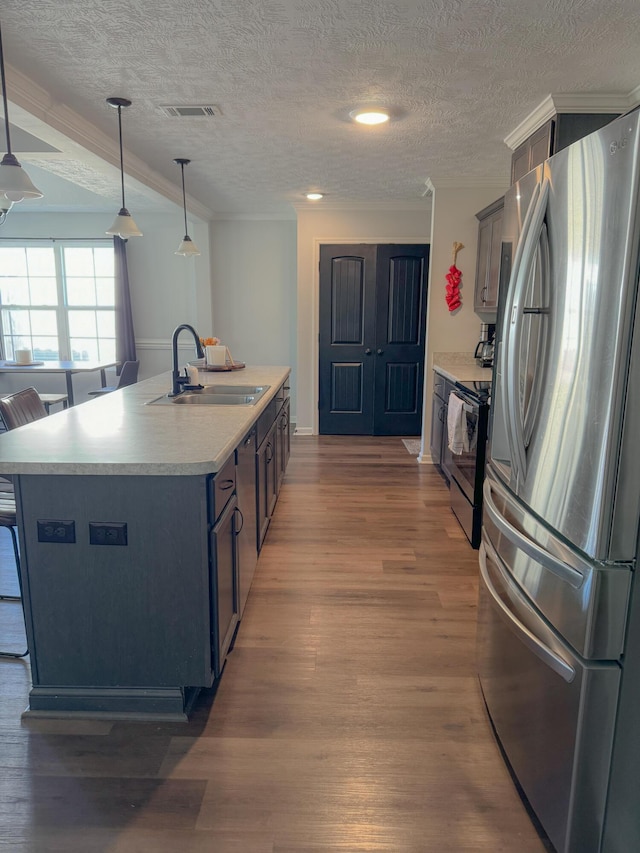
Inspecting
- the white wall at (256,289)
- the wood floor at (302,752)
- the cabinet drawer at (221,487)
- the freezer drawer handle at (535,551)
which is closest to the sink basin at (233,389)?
the wood floor at (302,752)

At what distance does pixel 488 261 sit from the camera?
177 inches

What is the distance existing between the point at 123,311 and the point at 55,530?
538cm

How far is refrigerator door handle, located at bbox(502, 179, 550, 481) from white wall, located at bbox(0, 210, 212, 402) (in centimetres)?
561

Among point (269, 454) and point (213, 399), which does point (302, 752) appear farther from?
point (213, 399)

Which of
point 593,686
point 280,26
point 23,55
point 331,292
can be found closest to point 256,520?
point 593,686

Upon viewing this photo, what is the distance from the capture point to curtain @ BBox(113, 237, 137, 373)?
6594mm

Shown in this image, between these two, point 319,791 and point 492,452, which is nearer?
point 319,791

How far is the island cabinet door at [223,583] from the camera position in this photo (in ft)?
6.22

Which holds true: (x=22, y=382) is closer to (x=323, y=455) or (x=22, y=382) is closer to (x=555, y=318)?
(x=323, y=455)

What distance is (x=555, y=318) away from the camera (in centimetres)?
140

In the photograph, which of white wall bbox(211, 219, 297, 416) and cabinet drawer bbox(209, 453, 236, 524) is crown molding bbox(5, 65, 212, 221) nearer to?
cabinet drawer bbox(209, 453, 236, 524)

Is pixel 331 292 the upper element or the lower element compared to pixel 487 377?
upper

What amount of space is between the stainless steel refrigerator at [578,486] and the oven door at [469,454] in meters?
1.74

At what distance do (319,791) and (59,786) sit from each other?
2.54 feet
